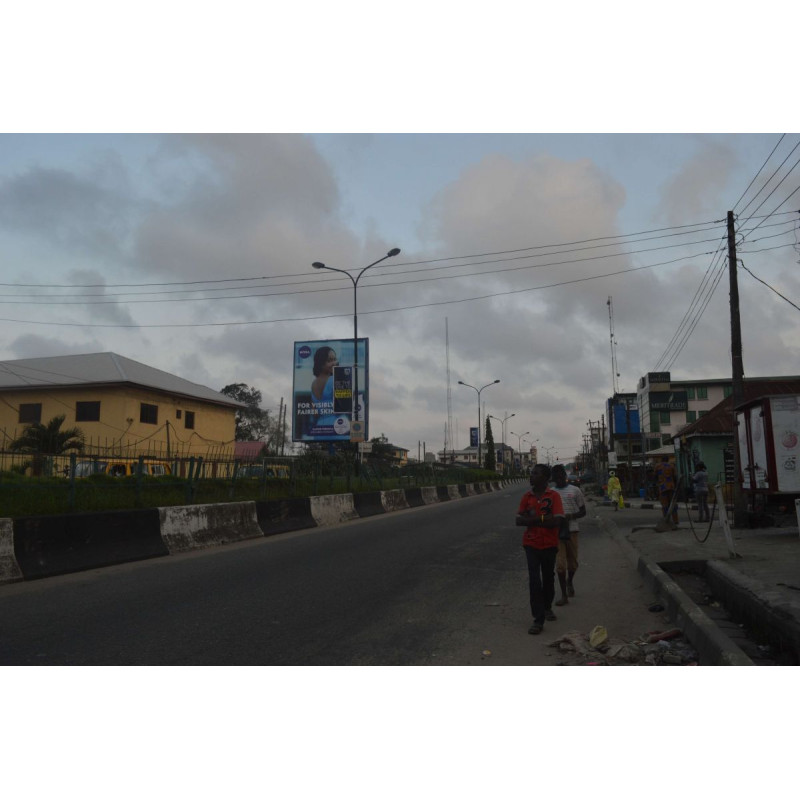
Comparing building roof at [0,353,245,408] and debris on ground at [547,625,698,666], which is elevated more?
building roof at [0,353,245,408]

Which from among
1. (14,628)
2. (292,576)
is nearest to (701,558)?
(292,576)

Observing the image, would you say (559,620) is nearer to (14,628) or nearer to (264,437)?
(14,628)

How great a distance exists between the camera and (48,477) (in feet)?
32.6

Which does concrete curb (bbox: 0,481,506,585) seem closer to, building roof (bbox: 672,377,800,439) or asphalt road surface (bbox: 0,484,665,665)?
asphalt road surface (bbox: 0,484,665,665)

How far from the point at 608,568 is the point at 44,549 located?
8061 millimetres

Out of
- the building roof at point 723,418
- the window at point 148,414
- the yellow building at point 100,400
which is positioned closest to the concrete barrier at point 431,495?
the yellow building at point 100,400

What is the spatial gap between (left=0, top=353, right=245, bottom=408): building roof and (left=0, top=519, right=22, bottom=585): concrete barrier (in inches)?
980

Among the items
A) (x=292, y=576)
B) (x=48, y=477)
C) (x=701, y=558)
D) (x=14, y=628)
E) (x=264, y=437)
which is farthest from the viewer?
(x=264, y=437)

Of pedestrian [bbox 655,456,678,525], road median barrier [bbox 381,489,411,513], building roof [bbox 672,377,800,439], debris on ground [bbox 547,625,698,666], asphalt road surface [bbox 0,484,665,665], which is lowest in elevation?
debris on ground [bbox 547,625,698,666]

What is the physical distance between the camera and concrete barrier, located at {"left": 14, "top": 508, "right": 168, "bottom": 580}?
8.43 metres

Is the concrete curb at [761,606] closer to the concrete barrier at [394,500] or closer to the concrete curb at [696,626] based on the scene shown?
the concrete curb at [696,626]

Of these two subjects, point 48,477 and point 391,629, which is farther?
point 48,477

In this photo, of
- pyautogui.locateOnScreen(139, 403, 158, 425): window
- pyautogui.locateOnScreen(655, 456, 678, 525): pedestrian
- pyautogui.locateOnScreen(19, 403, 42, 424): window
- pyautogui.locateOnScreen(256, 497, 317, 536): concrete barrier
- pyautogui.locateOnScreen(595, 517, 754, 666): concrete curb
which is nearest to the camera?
pyautogui.locateOnScreen(595, 517, 754, 666): concrete curb

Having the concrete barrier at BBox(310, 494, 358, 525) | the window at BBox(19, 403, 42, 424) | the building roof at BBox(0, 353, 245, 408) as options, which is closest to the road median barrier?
the concrete barrier at BBox(310, 494, 358, 525)
